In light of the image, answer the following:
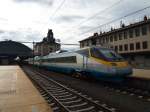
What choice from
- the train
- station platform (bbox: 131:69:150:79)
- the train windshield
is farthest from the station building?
the train windshield

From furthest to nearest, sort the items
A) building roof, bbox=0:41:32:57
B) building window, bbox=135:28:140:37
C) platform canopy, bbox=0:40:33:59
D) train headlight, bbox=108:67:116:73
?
1. building roof, bbox=0:41:32:57
2. platform canopy, bbox=0:40:33:59
3. building window, bbox=135:28:140:37
4. train headlight, bbox=108:67:116:73

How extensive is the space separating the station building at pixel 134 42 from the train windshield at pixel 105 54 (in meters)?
23.6

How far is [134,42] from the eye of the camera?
4919cm

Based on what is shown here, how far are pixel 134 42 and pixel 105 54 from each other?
3509 cm

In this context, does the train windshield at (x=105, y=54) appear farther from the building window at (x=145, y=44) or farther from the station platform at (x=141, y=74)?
the building window at (x=145, y=44)

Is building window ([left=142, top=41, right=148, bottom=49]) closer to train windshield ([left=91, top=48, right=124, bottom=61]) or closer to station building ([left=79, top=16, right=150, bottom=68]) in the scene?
station building ([left=79, top=16, right=150, bottom=68])

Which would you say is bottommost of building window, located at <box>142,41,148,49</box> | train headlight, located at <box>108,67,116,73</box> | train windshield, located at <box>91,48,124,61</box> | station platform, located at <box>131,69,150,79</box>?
station platform, located at <box>131,69,150,79</box>

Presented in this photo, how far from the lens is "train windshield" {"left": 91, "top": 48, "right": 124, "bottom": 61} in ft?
51.3

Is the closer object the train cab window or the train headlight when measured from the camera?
the train headlight

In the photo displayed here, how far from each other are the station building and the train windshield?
2358cm

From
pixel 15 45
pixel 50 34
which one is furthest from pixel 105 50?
pixel 15 45

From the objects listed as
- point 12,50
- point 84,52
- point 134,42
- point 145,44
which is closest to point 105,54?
point 84,52

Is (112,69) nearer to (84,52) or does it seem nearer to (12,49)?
(84,52)

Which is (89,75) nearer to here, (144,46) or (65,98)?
(65,98)
